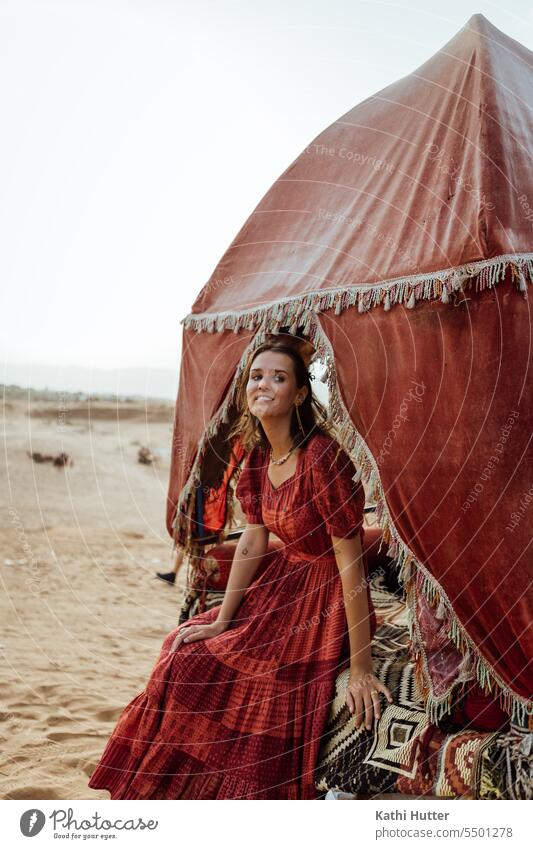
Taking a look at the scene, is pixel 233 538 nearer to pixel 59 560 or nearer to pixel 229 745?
pixel 229 745

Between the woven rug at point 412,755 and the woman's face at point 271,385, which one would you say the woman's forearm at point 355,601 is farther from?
the woman's face at point 271,385

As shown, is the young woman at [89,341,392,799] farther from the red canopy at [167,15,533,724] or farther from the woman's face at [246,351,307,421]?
the red canopy at [167,15,533,724]

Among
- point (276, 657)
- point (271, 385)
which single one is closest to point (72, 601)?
point (276, 657)

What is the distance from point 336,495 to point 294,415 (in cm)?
40

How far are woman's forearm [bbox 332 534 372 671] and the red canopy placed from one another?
16 centimetres

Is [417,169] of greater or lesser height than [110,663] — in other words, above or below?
above

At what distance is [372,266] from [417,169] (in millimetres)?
373

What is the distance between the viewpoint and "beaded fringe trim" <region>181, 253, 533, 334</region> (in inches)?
83.2

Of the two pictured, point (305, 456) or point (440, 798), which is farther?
Result: point (305, 456)

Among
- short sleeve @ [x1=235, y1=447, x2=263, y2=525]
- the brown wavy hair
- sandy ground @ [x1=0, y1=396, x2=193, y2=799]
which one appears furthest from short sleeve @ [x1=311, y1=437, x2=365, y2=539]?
sandy ground @ [x1=0, y1=396, x2=193, y2=799]

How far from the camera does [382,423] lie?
2.34 meters

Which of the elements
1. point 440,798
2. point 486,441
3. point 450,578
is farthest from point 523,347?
point 440,798

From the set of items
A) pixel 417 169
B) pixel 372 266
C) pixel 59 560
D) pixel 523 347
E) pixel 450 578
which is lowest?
pixel 59 560

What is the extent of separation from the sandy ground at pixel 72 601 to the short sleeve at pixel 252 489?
1184 millimetres
